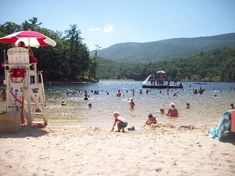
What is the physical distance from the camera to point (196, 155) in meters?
7.26

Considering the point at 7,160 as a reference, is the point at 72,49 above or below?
above

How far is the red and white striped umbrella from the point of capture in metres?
11.0

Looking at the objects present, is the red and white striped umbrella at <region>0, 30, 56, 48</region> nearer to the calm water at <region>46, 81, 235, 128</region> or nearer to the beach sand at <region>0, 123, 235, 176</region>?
the beach sand at <region>0, 123, 235, 176</region>

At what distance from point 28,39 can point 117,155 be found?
655 cm

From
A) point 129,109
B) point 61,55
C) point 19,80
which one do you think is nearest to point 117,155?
point 19,80

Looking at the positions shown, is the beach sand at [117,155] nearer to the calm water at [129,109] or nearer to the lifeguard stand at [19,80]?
the lifeguard stand at [19,80]

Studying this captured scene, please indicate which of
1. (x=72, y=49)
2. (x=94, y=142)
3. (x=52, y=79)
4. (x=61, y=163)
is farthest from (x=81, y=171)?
(x=72, y=49)

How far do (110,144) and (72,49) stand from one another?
83250 millimetres

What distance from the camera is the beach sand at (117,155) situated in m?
6.41

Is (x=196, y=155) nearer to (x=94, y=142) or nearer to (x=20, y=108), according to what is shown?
(x=94, y=142)

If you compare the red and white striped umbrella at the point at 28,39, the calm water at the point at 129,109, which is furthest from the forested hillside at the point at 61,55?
the red and white striped umbrella at the point at 28,39

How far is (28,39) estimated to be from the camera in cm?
1183

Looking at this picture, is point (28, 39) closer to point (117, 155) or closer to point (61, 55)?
point (117, 155)

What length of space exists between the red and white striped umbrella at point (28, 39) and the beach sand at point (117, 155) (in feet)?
11.8
